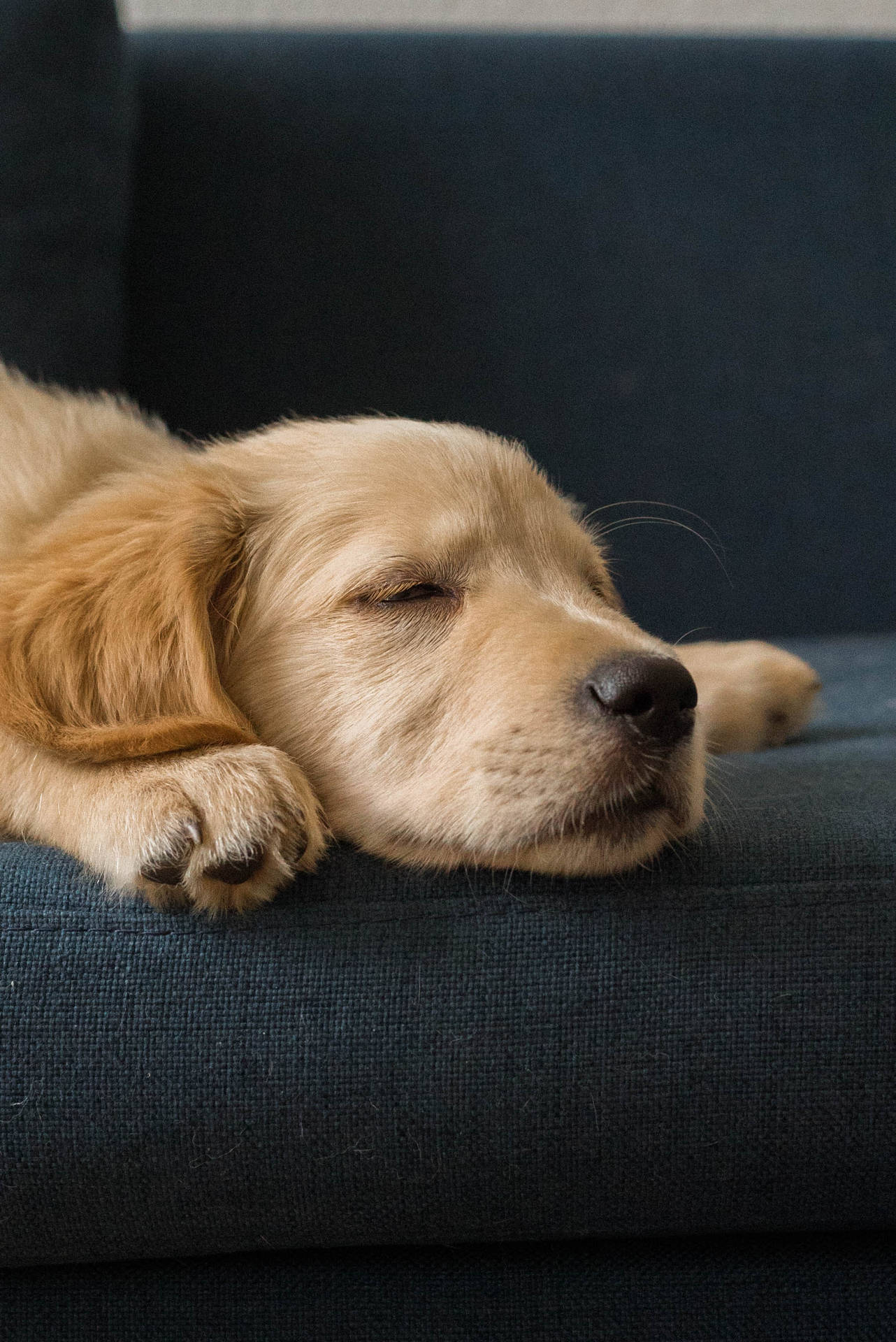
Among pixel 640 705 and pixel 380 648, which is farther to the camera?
pixel 380 648

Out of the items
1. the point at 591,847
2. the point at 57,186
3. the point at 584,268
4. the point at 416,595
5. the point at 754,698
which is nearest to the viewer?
the point at 591,847

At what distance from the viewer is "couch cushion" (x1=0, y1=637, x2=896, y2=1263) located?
2.94 ft

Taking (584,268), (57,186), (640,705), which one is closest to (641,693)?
(640,705)

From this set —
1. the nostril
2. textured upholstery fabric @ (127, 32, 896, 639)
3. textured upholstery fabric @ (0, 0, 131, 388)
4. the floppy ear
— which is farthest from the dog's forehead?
textured upholstery fabric @ (127, 32, 896, 639)

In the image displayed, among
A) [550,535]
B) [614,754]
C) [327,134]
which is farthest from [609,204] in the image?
[614,754]

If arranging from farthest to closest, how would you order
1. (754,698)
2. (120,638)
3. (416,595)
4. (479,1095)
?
(754,698)
(416,595)
(120,638)
(479,1095)

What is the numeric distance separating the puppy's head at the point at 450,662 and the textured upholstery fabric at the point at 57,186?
1.05 metres

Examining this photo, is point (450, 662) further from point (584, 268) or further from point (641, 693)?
point (584, 268)

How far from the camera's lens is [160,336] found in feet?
9.32

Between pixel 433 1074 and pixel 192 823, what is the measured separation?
1.08 feet

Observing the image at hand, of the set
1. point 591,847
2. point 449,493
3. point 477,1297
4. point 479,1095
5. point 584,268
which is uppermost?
point 584,268

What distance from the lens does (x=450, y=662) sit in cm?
116

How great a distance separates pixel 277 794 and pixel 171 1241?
1.42 ft

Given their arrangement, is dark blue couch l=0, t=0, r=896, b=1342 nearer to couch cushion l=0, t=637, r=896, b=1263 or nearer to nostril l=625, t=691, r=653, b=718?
couch cushion l=0, t=637, r=896, b=1263
